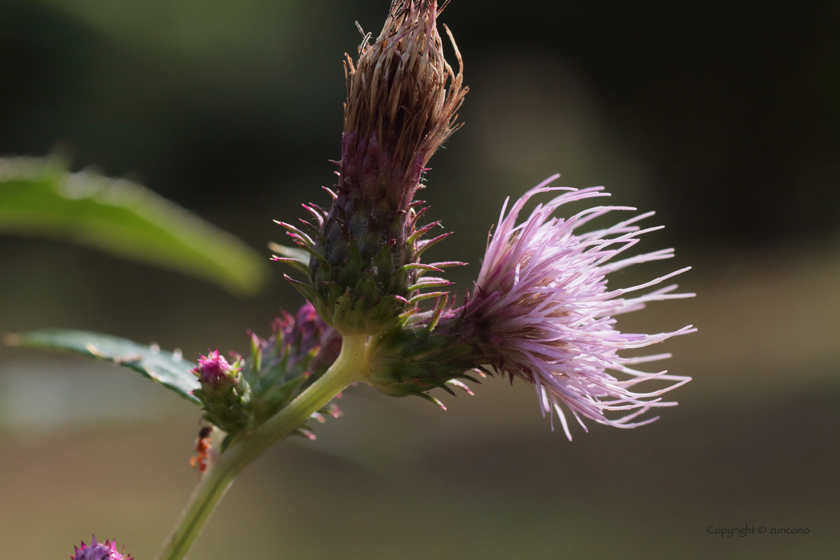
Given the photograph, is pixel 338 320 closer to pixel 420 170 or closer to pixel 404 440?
pixel 420 170

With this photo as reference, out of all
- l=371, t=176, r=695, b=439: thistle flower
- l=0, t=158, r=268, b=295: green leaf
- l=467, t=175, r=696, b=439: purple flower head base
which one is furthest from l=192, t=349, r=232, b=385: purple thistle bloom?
l=0, t=158, r=268, b=295: green leaf

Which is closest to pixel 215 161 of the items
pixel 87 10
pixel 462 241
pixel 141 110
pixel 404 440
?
pixel 141 110

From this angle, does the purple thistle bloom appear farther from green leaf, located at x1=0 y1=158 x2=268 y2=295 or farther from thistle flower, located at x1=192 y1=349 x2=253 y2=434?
green leaf, located at x1=0 y1=158 x2=268 y2=295

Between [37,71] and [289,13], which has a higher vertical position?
[289,13]

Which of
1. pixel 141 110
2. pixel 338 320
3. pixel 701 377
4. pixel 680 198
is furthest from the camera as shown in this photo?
pixel 680 198

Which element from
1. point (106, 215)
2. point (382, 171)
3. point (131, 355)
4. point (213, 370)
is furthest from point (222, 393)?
point (106, 215)

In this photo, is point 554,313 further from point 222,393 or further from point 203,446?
point 203,446
